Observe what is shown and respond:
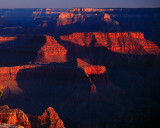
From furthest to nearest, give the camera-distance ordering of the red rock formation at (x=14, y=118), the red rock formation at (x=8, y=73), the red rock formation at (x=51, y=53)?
the red rock formation at (x=51, y=53)
the red rock formation at (x=8, y=73)
the red rock formation at (x=14, y=118)

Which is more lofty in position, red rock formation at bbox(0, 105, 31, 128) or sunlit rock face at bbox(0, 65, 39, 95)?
red rock formation at bbox(0, 105, 31, 128)

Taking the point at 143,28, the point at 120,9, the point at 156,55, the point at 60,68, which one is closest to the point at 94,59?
the point at 156,55

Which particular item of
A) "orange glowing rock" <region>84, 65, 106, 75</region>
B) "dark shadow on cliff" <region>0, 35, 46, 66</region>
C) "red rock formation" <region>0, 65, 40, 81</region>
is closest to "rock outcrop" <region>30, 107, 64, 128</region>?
"orange glowing rock" <region>84, 65, 106, 75</region>

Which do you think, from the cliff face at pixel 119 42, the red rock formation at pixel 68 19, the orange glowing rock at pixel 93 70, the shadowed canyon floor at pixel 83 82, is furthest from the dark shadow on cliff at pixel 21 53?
the red rock formation at pixel 68 19

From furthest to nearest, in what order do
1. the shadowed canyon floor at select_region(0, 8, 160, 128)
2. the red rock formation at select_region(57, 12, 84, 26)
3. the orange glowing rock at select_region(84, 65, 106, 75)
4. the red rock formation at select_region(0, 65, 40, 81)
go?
the red rock formation at select_region(57, 12, 84, 26) < the red rock formation at select_region(0, 65, 40, 81) < the orange glowing rock at select_region(84, 65, 106, 75) < the shadowed canyon floor at select_region(0, 8, 160, 128)

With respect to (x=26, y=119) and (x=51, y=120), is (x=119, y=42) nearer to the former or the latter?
(x=51, y=120)

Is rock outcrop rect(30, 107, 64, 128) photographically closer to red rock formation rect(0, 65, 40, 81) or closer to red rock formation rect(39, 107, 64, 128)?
red rock formation rect(39, 107, 64, 128)

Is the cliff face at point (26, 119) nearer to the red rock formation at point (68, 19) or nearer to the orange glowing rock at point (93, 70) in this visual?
the orange glowing rock at point (93, 70)

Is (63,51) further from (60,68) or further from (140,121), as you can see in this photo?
(140,121)
